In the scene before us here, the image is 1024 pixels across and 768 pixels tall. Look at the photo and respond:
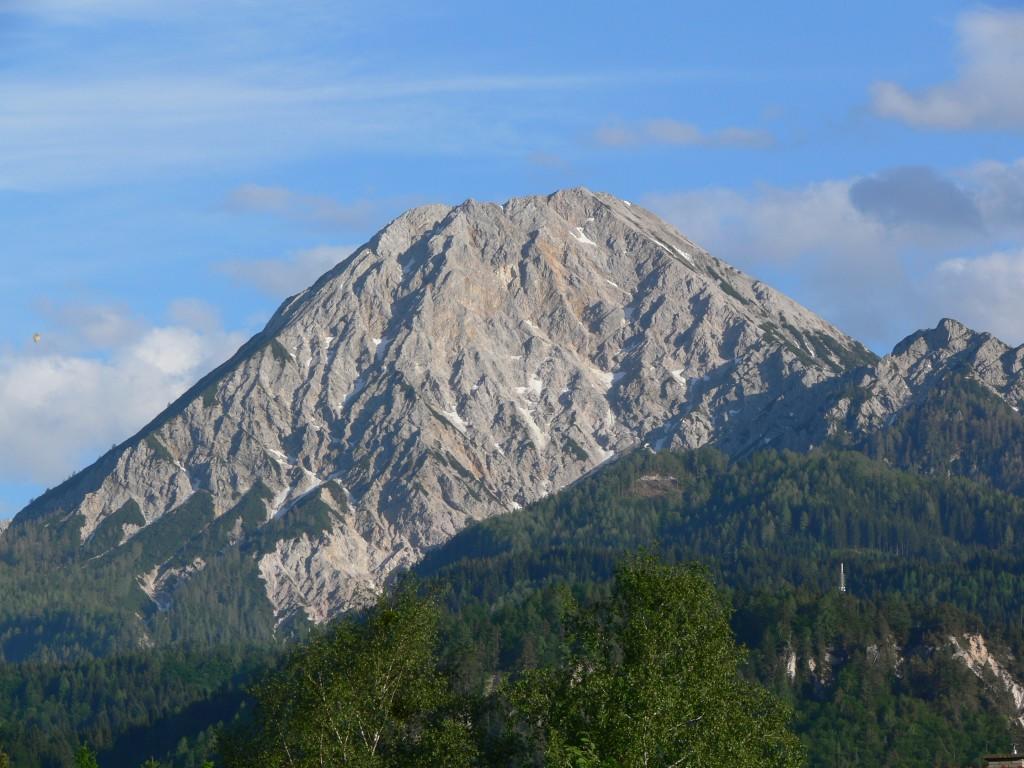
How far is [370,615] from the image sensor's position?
10806cm

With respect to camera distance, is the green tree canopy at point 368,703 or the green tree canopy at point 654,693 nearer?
the green tree canopy at point 654,693

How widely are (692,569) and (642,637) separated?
8164 millimetres

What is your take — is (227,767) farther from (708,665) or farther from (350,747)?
(708,665)

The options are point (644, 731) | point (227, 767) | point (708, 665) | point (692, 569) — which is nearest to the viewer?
point (644, 731)

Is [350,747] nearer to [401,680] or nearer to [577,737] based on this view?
[401,680]

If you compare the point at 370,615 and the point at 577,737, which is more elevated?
the point at 370,615

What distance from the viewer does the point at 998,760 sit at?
10719 cm

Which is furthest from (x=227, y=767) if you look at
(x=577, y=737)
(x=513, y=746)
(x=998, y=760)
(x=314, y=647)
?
(x=998, y=760)

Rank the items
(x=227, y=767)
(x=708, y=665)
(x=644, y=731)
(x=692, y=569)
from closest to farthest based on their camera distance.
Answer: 1. (x=644, y=731)
2. (x=708, y=665)
3. (x=692, y=569)
4. (x=227, y=767)

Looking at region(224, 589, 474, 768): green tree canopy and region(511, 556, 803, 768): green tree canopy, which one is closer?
region(511, 556, 803, 768): green tree canopy

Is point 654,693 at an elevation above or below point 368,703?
below

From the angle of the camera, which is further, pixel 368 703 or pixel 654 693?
pixel 368 703

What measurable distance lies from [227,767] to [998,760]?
42.2 metres

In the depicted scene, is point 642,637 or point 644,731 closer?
point 644,731
